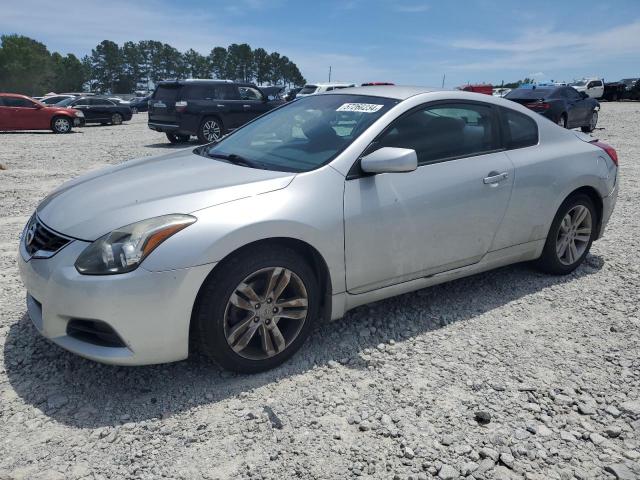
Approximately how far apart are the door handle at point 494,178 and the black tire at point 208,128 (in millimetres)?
11438

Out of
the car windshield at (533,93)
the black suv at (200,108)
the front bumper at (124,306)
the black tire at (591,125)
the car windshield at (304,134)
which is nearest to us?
the front bumper at (124,306)

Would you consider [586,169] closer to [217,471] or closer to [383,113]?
[383,113]

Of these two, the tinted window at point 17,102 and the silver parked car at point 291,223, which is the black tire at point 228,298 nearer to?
the silver parked car at point 291,223

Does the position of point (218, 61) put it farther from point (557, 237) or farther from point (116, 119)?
point (557, 237)

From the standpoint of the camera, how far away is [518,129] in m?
3.97

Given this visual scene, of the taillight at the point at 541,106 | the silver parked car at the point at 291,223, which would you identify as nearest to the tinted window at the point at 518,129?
the silver parked car at the point at 291,223

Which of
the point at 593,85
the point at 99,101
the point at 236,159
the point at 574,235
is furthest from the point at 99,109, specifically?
the point at 593,85

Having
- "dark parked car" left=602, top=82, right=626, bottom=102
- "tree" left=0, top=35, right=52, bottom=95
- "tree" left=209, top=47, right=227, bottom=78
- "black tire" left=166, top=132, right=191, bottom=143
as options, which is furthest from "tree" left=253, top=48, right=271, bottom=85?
"black tire" left=166, top=132, right=191, bottom=143

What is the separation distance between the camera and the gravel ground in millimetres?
2260

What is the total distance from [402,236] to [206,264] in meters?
1.27

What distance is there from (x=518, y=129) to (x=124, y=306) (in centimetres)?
311

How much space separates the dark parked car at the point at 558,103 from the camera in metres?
14.7

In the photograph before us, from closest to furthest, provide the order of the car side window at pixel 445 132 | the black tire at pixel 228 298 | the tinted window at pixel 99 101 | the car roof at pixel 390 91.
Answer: the black tire at pixel 228 298 < the car side window at pixel 445 132 < the car roof at pixel 390 91 < the tinted window at pixel 99 101

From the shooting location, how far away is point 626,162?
1084cm
